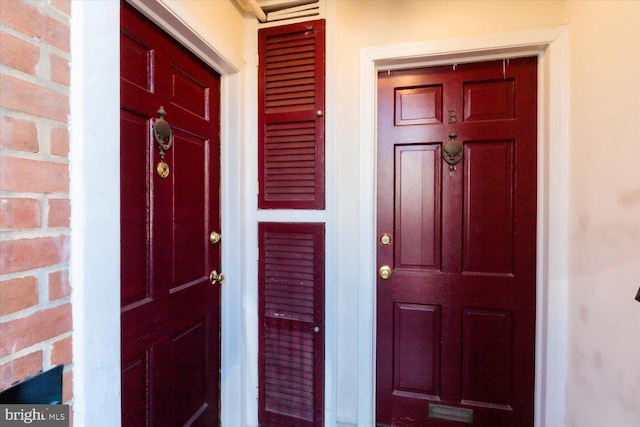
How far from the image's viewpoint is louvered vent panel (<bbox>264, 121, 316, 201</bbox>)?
1.52m

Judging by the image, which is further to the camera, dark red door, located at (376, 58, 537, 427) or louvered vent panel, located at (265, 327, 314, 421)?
louvered vent panel, located at (265, 327, 314, 421)

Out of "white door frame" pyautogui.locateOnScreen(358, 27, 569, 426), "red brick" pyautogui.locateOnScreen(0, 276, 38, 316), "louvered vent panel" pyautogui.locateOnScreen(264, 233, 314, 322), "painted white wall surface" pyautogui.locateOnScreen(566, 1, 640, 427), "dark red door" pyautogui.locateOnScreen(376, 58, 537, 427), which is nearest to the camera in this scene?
"red brick" pyautogui.locateOnScreen(0, 276, 38, 316)

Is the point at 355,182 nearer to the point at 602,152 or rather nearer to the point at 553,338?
the point at 602,152

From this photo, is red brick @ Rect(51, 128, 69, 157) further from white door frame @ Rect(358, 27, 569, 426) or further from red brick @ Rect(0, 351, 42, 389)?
white door frame @ Rect(358, 27, 569, 426)

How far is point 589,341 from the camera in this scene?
118cm

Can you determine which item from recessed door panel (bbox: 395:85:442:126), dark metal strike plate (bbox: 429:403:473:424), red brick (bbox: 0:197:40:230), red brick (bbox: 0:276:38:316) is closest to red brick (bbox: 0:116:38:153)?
red brick (bbox: 0:197:40:230)

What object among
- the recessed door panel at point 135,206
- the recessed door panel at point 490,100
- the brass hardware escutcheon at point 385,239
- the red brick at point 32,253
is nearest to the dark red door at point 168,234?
the recessed door panel at point 135,206

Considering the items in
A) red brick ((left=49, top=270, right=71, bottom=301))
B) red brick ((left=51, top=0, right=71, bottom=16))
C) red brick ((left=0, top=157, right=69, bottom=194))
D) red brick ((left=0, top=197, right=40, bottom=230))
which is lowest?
red brick ((left=49, top=270, right=71, bottom=301))

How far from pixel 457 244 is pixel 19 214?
160 centimetres

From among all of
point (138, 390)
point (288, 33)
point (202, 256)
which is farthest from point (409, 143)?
point (138, 390)

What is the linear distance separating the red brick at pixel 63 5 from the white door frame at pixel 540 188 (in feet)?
3.70

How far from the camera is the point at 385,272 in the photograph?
60.2 inches

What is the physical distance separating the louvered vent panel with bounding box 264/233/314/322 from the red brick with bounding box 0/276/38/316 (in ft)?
3.35

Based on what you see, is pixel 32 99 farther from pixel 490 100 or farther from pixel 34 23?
pixel 490 100
